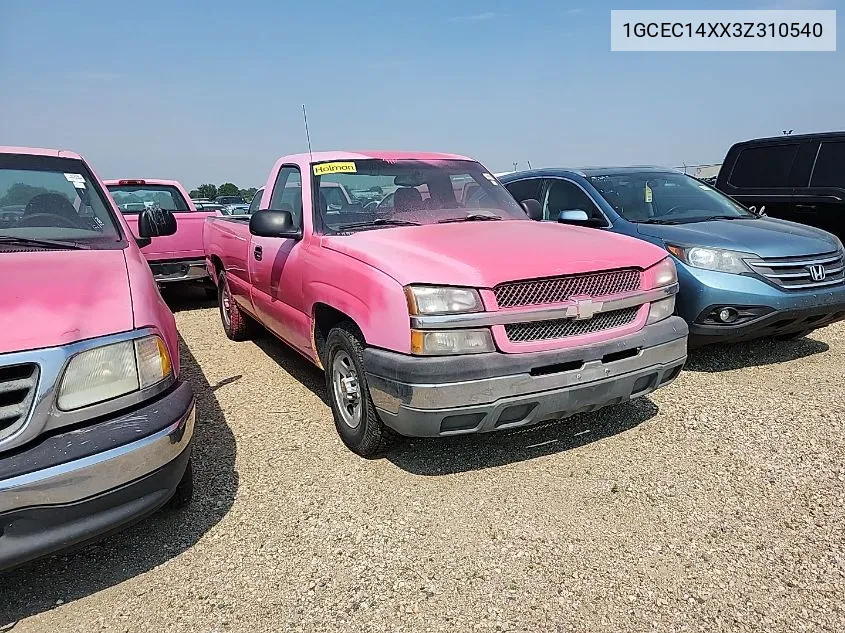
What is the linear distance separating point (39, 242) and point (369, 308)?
1.80 metres

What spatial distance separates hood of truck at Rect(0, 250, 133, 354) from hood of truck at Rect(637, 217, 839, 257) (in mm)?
3983

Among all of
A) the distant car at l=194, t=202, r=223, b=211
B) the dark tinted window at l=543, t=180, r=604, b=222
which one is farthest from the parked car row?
the distant car at l=194, t=202, r=223, b=211

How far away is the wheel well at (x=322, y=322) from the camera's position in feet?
11.6

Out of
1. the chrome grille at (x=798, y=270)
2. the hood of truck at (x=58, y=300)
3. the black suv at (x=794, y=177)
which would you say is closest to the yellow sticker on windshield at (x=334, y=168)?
the hood of truck at (x=58, y=300)

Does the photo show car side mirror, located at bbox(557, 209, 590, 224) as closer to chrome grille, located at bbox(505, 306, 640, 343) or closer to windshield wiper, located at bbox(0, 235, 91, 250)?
chrome grille, located at bbox(505, 306, 640, 343)

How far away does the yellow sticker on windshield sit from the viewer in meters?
4.07

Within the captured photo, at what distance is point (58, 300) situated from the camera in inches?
92.2

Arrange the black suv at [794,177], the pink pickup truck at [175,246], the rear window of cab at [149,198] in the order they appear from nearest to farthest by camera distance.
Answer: the black suv at [794,177], the pink pickup truck at [175,246], the rear window of cab at [149,198]

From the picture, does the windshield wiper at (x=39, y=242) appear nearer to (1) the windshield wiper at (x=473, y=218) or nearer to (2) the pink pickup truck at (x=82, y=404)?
(2) the pink pickup truck at (x=82, y=404)

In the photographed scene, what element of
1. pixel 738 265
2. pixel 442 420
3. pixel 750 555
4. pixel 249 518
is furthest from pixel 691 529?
pixel 738 265

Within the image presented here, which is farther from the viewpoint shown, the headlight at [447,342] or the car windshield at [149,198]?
the car windshield at [149,198]

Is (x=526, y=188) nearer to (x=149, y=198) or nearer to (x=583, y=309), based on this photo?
(x=583, y=309)

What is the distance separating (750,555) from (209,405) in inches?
136

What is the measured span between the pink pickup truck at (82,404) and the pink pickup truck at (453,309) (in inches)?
36.9
